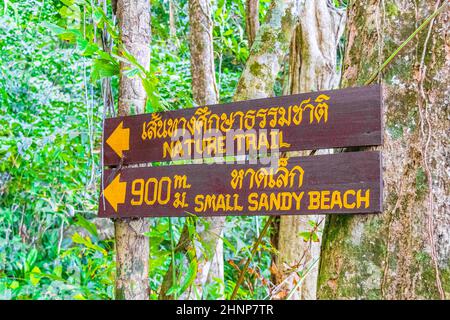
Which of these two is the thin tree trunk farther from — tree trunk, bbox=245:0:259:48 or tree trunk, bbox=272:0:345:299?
tree trunk, bbox=272:0:345:299

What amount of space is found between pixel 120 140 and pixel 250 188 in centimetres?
72

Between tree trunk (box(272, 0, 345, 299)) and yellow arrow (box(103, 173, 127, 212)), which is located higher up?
tree trunk (box(272, 0, 345, 299))

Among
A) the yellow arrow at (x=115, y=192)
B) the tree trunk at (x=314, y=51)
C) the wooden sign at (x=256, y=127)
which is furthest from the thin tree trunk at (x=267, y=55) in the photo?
the tree trunk at (x=314, y=51)

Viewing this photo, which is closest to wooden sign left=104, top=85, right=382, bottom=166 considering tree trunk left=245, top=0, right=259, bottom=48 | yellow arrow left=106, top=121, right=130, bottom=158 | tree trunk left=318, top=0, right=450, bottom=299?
yellow arrow left=106, top=121, right=130, bottom=158

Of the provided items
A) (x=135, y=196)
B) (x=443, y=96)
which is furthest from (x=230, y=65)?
(x=443, y=96)

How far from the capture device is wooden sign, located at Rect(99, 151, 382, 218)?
1.99 meters

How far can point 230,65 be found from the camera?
7719mm

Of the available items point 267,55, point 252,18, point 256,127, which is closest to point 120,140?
point 256,127

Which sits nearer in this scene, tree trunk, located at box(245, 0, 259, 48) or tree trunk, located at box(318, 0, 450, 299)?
tree trunk, located at box(318, 0, 450, 299)

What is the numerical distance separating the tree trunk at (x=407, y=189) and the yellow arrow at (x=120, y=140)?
1004 mm

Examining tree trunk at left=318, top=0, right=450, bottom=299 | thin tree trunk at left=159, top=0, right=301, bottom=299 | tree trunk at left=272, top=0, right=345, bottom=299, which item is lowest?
tree trunk at left=318, top=0, right=450, bottom=299

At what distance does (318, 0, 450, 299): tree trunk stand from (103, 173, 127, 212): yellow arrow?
A: 0.93 metres

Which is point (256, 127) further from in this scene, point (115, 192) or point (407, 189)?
point (115, 192)

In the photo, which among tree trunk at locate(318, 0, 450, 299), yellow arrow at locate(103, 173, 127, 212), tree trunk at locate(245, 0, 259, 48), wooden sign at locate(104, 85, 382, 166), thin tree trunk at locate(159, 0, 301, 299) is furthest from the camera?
tree trunk at locate(245, 0, 259, 48)
